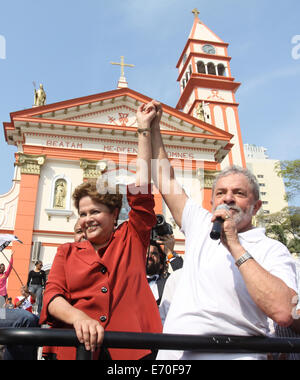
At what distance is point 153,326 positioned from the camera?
1.79m

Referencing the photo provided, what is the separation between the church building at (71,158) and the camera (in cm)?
1536

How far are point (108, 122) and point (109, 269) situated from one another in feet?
55.8

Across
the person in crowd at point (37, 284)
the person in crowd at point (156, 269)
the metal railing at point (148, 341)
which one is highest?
the person in crowd at point (37, 284)

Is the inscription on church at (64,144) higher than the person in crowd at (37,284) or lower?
higher

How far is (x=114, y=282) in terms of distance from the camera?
71.0 inches

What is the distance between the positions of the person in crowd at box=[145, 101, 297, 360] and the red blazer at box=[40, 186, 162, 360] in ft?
0.70

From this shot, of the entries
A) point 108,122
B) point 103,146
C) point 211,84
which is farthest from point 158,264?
point 211,84

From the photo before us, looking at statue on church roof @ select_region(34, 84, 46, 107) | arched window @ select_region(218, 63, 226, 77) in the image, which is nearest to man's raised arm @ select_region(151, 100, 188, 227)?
statue on church roof @ select_region(34, 84, 46, 107)

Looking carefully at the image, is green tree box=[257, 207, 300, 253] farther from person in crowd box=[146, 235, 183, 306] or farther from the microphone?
the microphone

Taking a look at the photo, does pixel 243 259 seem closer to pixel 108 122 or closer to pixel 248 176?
pixel 248 176

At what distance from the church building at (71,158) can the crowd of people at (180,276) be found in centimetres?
1226

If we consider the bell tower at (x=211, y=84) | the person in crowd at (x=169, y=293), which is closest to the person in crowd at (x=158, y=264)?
the person in crowd at (x=169, y=293)

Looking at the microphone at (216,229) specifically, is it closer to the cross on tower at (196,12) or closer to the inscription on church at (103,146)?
the inscription on church at (103,146)
